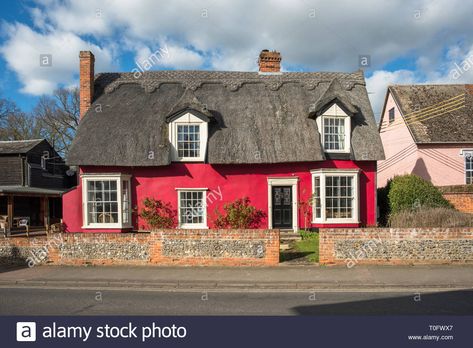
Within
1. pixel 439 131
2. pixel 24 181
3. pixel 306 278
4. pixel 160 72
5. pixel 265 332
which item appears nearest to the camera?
pixel 265 332

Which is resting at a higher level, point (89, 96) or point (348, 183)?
point (89, 96)

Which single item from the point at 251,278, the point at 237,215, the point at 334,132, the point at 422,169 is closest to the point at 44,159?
the point at 237,215

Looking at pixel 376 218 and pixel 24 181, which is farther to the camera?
pixel 24 181

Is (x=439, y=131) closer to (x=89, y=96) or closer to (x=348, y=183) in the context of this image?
(x=348, y=183)

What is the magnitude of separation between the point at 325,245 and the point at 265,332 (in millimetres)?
6528

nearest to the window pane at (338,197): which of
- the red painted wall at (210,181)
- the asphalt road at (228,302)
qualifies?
the red painted wall at (210,181)

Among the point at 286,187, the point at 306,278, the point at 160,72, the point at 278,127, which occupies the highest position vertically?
the point at 160,72

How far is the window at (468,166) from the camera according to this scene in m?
27.0

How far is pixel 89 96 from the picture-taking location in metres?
21.3

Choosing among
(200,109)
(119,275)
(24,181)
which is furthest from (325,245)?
(24,181)

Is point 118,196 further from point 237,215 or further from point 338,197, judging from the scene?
point 338,197

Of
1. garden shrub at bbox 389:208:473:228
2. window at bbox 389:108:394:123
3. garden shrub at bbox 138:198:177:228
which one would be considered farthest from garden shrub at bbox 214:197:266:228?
window at bbox 389:108:394:123

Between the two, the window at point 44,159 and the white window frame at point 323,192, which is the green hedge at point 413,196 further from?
the window at point 44,159

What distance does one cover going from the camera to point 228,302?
9211 millimetres
